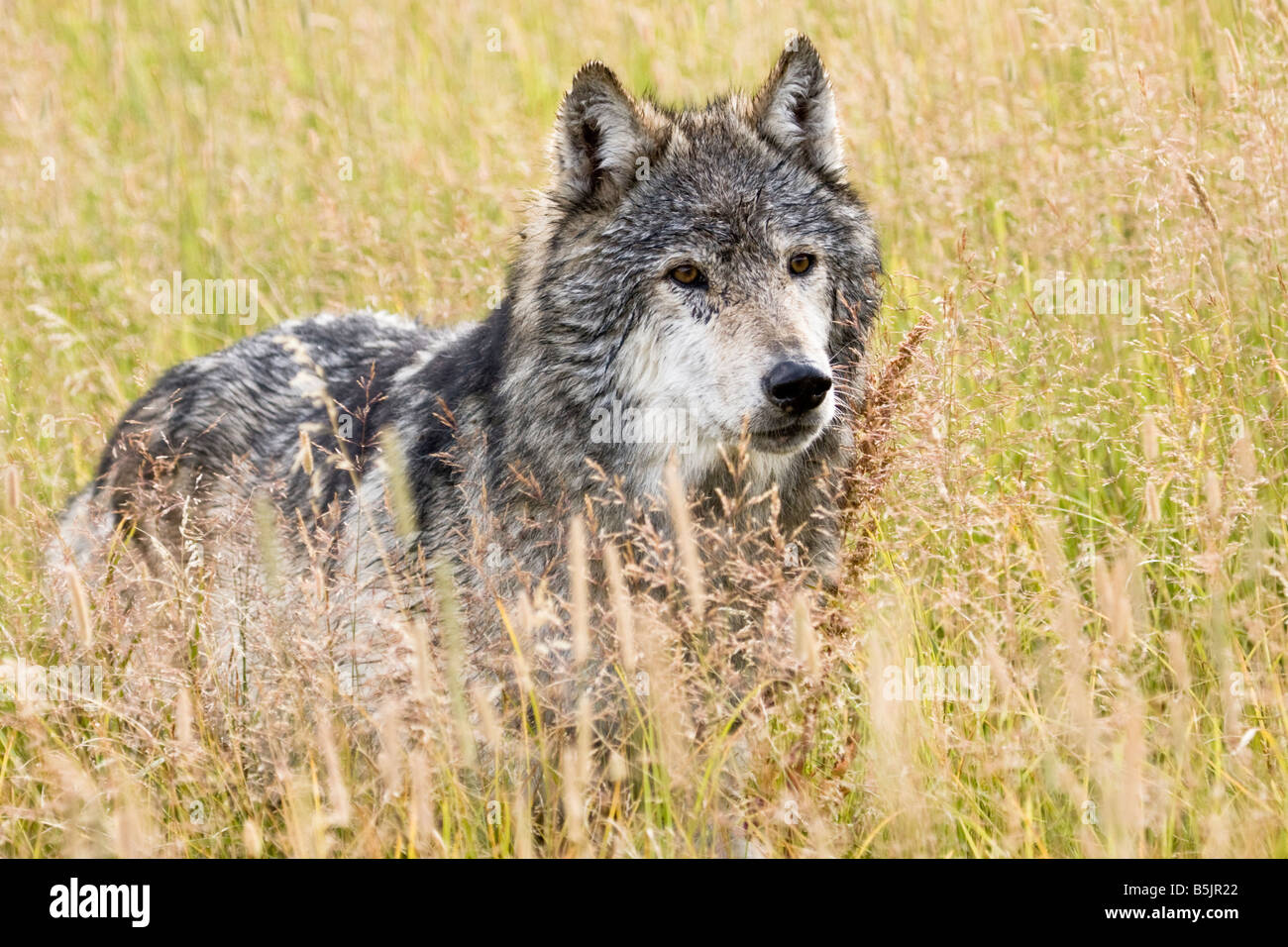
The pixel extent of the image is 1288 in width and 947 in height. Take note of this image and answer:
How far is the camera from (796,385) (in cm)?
316

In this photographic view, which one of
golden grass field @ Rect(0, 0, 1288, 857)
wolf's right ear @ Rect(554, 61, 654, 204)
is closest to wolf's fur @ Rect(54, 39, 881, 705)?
wolf's right ear @ Rect(554, 61, 654, 204)

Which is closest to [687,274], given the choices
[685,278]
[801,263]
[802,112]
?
[685,278]

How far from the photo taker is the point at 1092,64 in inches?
209

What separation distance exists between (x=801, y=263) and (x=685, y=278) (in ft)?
1.22

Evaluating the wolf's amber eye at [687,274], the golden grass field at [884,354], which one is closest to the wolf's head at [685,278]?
the wolf's amber eye at [687,274]

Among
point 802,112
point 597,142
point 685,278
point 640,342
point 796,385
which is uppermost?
point 802,112

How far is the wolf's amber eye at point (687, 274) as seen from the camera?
3.49 metres

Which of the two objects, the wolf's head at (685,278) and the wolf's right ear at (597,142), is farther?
the wolf's right ear at (597,142)

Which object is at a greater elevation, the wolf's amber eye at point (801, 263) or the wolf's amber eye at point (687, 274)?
the wolf's amber eye at point (801, 263)

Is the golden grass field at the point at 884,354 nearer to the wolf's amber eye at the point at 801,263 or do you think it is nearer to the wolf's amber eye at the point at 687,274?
the wolf's amber eye at the point at 801,263

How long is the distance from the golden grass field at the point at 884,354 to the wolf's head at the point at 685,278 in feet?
1.31

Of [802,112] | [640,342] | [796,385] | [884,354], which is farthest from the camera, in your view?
[884,354]

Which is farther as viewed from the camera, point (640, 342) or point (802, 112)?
point (802, 112)

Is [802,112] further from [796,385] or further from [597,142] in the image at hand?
[796,385]
